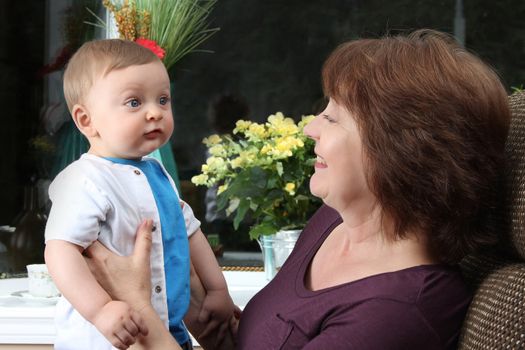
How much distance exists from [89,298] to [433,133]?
615 mm

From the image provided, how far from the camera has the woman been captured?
4.05 feet

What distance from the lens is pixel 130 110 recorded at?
5.00 feet

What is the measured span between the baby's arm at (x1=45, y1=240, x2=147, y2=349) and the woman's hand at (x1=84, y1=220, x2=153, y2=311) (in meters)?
0.02

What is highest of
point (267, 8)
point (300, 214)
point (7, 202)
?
point (267, 8)

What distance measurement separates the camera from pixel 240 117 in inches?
122

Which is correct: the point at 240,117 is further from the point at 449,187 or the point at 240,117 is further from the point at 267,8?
the point at 449,187

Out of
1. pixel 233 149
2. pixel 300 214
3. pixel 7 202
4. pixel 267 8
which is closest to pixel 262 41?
pixel 267 8

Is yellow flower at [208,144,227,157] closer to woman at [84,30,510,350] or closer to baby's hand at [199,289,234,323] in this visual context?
baby's hand at [199,289,234,323]

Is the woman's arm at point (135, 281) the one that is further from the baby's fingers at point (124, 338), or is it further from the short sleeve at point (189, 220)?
the short sleeve at point (189, 220)

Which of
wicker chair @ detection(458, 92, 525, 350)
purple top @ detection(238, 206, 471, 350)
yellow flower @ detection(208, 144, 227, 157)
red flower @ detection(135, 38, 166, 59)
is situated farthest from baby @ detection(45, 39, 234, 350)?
red flower @ detection(135, 38, 166, 59)

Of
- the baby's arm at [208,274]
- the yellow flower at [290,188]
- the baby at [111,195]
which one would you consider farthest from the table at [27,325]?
the baby at [111,195]

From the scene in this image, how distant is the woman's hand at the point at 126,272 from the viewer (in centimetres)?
145

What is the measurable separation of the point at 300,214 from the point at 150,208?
101cm

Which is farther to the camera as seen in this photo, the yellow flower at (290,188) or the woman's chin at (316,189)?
the yellow flower at (290,188)
